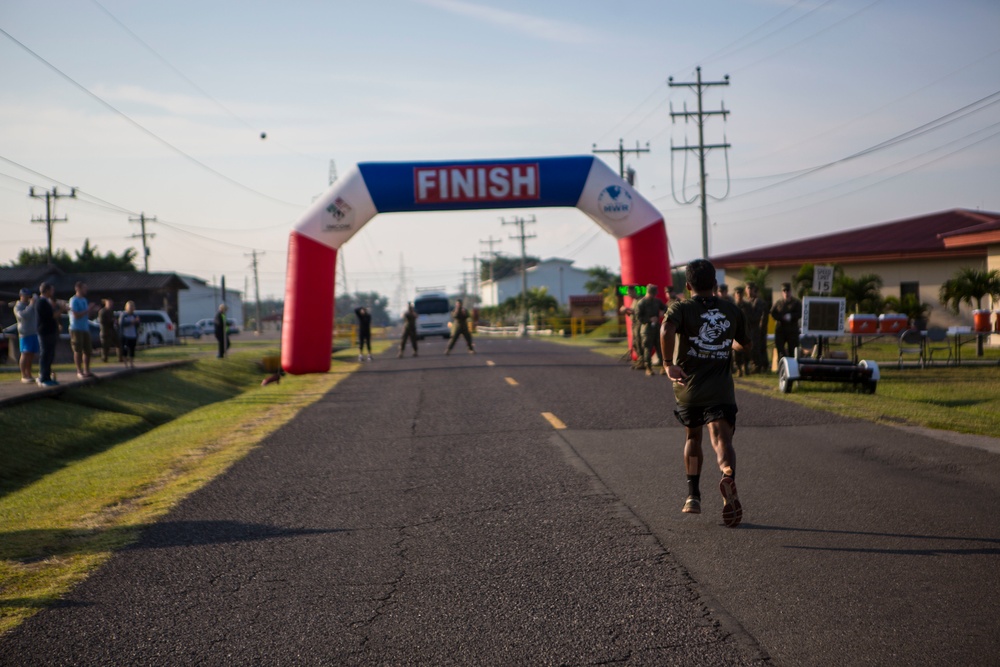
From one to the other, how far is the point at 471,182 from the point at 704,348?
18113 mm

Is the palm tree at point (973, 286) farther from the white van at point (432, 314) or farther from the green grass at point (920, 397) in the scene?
the white van at point (432, 314)

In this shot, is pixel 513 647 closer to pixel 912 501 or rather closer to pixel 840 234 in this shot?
pixel 912 501

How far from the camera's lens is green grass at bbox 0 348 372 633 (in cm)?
631

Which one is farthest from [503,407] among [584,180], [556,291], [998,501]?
[556,291]

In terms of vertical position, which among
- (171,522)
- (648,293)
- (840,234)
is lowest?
(171,522)

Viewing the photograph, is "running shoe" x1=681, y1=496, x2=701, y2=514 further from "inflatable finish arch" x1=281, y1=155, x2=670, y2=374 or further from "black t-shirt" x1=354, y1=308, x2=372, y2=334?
"black t-shirt" x1=354, y1=308, x2=372, y2=334

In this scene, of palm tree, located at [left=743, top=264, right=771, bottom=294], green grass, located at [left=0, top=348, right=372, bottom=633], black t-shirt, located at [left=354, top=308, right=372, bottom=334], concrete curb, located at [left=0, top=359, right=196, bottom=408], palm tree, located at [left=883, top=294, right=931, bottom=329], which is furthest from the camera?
palm tree, located at [left=743, top=264, right=771, bottom=294]

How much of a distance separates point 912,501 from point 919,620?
286cm

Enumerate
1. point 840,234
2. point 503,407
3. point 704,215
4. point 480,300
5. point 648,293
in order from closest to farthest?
1. point 503,407
2. point 648,293
3. point 704,215
4. point 840,234
5. point 480,300

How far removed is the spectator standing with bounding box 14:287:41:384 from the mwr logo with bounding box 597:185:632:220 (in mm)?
13499

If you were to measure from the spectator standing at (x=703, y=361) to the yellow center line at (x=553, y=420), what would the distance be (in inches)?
198

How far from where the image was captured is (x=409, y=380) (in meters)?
20.8

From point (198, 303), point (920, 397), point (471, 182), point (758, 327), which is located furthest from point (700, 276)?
point (198, 303)

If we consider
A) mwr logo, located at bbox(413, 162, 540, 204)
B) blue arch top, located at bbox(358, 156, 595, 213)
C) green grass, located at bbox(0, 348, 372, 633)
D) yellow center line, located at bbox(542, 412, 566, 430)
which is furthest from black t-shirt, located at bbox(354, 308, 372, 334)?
yellow center line, located at bbox(542, 412, 566, 430)
